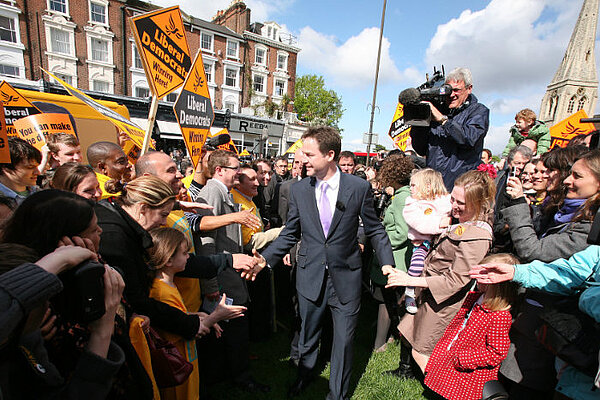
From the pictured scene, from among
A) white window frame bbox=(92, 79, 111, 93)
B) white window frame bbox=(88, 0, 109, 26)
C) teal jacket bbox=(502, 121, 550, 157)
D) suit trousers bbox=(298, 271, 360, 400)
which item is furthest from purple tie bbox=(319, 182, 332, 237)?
white window frame bbox=(88, 0, 109, 26)

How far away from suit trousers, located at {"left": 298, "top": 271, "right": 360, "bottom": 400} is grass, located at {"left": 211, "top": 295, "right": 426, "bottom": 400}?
0.29 m

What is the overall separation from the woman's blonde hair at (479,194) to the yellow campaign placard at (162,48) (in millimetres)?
3558

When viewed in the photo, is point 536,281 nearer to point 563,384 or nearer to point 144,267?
point 563,384

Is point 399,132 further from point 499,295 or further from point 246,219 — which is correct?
point 246,219

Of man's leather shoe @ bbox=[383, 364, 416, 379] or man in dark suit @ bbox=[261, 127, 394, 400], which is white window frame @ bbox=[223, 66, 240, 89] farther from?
man's leather shoe @ bbox=[383, 364, 416, 379]

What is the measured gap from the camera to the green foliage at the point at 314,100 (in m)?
36.7

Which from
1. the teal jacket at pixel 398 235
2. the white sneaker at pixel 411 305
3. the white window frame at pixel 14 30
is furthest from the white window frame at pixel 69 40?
the white sneaker at pixel 411 305

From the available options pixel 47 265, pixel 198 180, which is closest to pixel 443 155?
pixel 198 180

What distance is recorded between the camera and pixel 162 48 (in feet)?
12.6

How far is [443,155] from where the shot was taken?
325 cm

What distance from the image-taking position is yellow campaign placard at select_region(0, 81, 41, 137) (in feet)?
→ 16.2

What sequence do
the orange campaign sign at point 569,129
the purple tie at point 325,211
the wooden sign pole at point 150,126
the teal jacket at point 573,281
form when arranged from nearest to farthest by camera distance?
the teal jacket at point 573,281
the purple tie at point 325,211
the wooden sign pole at point 150,126
the orange campaign sign at point 569,129

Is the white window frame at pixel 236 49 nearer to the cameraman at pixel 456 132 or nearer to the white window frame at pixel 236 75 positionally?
the white window frame at pixel 236 75

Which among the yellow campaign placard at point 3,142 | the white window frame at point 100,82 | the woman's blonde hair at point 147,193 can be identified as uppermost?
the white window frame at point 100,82
